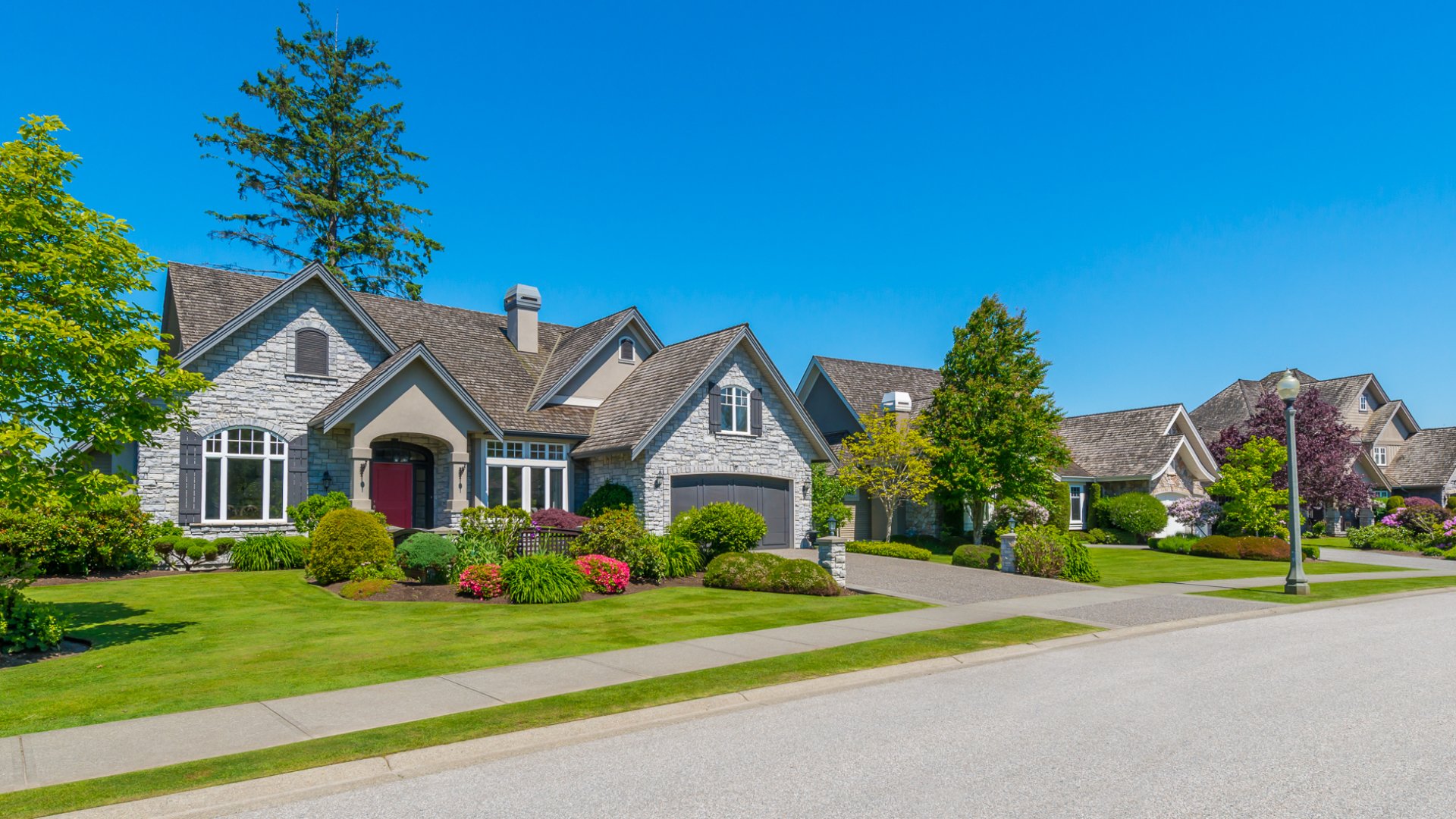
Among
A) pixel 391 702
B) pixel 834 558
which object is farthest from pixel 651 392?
pixel 391 702

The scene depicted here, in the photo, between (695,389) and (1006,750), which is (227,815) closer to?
(1006,750)

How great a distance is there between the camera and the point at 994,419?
1179 inches

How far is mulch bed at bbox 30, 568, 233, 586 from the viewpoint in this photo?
17.5m

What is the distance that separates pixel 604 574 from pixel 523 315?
1513 cm

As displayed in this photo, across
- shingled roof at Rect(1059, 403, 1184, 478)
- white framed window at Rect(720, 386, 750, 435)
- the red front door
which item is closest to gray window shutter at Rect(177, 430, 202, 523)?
the red front door

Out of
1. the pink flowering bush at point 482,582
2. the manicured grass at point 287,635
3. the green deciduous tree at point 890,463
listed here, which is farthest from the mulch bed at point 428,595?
the green deciduous tree at point 890,463

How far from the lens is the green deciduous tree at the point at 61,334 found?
33.0 ft

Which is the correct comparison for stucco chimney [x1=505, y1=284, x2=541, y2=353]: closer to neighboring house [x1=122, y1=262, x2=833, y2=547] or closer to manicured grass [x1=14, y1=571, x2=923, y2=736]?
neighboring house [x1=122, y1=262, x2=833, y2=547]

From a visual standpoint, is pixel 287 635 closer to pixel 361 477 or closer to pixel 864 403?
pixel 361 477

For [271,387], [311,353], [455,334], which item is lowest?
[271,387]

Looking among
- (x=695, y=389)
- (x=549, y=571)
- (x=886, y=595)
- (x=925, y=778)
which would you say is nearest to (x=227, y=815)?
(x=925, y=778)

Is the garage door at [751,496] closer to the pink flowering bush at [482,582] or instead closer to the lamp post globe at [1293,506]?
the pink flowering bush at [482,582]

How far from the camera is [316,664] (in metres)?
10.2

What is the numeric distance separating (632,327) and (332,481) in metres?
10.3
